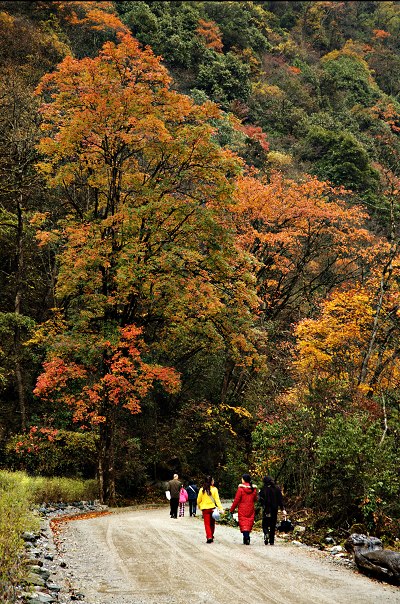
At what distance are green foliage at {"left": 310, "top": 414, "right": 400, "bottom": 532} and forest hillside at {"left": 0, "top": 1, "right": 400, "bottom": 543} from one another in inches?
1.8

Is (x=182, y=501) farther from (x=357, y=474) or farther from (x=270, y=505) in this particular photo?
(x=357, y=474)

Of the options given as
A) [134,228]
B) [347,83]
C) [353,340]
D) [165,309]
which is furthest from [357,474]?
[347,83]

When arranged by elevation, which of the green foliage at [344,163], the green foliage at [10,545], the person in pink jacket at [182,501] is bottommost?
the person in pink jacket at [182,501]

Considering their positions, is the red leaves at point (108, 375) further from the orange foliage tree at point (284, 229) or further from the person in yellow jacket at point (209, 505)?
the orange foliage tree at point (284, 229)

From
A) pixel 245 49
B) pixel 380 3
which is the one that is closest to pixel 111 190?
pixel 245 49

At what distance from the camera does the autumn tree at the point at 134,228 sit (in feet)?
56.6

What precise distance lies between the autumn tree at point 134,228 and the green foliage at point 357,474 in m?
6.52

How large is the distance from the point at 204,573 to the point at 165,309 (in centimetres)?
1147

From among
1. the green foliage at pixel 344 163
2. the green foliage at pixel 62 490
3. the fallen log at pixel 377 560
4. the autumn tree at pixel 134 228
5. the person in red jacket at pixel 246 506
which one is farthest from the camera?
the green foliage at pixel 344 163

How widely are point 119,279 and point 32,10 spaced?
2802 cm

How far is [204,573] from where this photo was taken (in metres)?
7.46

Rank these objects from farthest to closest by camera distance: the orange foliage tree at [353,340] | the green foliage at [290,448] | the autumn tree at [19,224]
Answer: the autumn tree at [19,224] → the orange foliage tree at [353,340] → the green foliage at [290,448]

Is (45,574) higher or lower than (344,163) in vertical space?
lower

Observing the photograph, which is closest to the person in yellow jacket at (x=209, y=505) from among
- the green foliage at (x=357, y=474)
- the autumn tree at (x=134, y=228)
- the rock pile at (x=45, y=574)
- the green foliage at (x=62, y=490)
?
the green foliage at (x=357, y=474)
